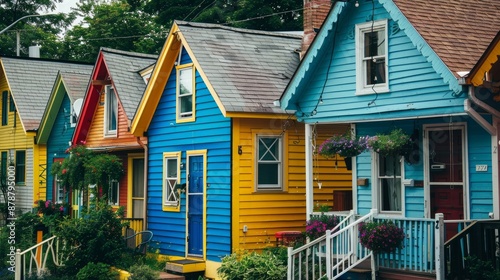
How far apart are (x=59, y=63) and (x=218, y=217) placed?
18702 mm

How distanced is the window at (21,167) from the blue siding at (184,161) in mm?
12406

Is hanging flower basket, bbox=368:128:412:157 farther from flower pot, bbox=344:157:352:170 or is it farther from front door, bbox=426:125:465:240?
flower pot, bbox=344:157:352:170

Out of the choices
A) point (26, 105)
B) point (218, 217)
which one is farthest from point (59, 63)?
point (218, 217)

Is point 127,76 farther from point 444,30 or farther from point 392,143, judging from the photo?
point 444,30

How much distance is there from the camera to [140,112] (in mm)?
23641

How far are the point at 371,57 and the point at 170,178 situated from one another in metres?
7.93

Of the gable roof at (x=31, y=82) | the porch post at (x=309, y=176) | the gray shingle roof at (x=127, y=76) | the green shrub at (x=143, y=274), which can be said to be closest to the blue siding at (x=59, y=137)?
the gable roof at (x=31, y=82)

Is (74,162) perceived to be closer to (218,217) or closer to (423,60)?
(218,217)

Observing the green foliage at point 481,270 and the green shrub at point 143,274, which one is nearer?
the green foliage at point 481,270

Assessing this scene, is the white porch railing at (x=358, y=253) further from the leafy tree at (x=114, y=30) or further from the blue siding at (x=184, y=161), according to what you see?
the leafy tree at (x=114, y=30)

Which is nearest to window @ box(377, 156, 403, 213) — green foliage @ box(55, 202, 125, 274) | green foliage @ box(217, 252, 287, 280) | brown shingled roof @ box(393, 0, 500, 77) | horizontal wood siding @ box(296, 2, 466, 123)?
horizontal wood siding @ box(296, 2, 466, 123)

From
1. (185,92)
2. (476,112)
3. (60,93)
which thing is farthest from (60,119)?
(476,112)

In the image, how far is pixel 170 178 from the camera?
2298cm

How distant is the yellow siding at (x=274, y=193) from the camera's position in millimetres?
20125
